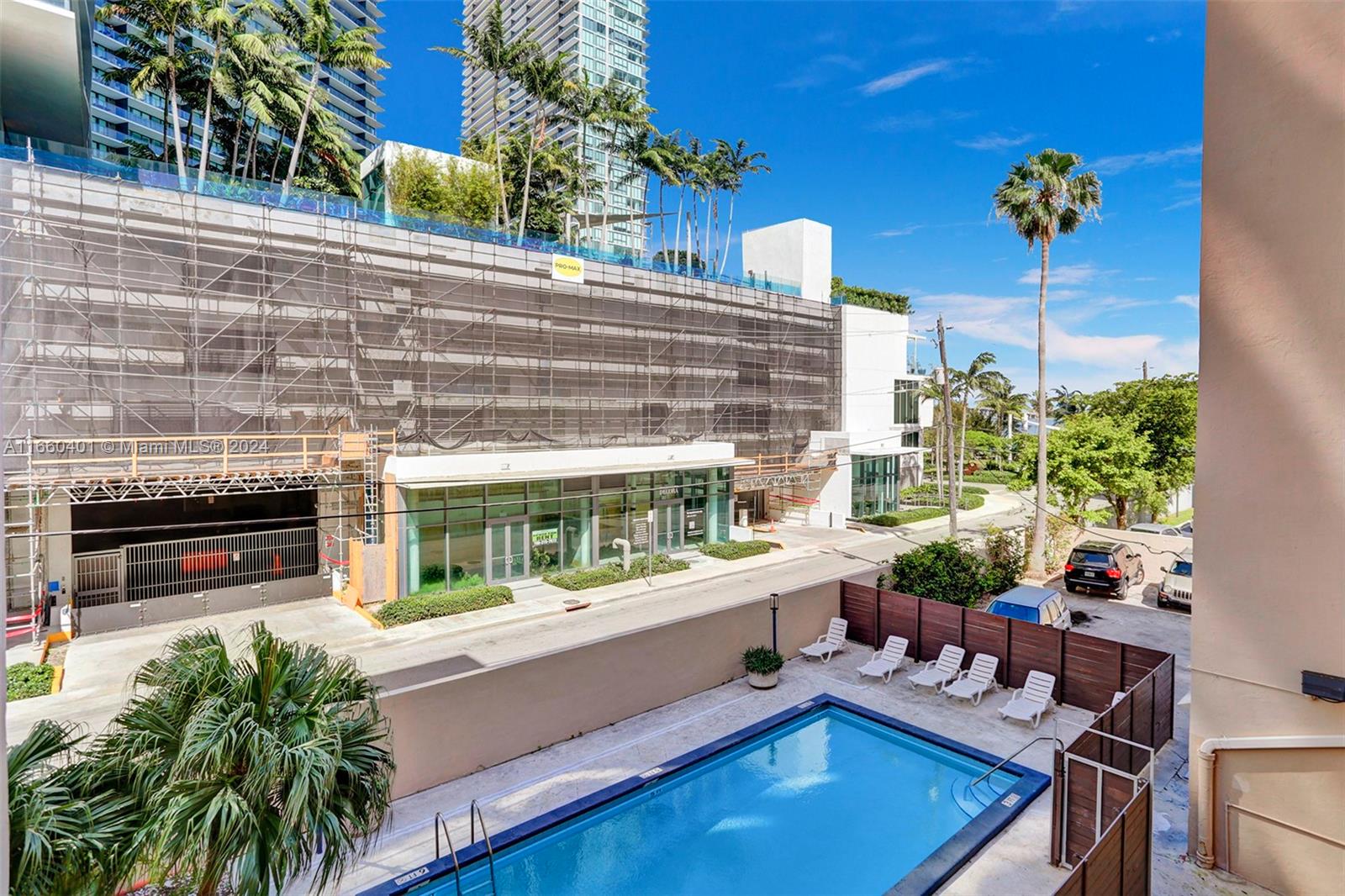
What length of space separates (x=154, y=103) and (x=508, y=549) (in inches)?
2709

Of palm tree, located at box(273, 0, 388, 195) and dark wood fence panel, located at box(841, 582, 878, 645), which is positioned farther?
palm tree, located at box(273, 0, 388, 195)

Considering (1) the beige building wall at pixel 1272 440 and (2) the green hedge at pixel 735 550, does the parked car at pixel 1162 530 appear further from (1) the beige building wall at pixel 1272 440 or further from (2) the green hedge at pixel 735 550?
(1) the beige building wall at pixel 1272 440

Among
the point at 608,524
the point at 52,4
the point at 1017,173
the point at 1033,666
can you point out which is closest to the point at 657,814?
the point at 1033,666

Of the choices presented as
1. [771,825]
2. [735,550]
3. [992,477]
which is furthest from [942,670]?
[992,477]

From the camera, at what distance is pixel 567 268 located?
2511 centimetres

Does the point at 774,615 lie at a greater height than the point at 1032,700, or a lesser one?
greater

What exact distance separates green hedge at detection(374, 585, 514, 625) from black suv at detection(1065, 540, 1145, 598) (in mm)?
16127

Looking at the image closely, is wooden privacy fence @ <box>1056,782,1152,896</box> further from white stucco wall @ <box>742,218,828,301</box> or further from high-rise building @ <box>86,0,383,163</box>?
high-rise building @ <box>86,0,383,163</box>

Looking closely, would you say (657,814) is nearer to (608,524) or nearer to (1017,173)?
(608,524)

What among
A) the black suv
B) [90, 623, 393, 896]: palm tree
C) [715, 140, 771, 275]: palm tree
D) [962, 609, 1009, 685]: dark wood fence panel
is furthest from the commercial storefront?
[715, 140, 771, 275]: palm tree

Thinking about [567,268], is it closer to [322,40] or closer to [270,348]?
[270,348]

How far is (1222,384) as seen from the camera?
7.75 m

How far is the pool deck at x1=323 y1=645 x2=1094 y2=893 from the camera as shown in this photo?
823 centimetres

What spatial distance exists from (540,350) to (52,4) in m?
20.8
